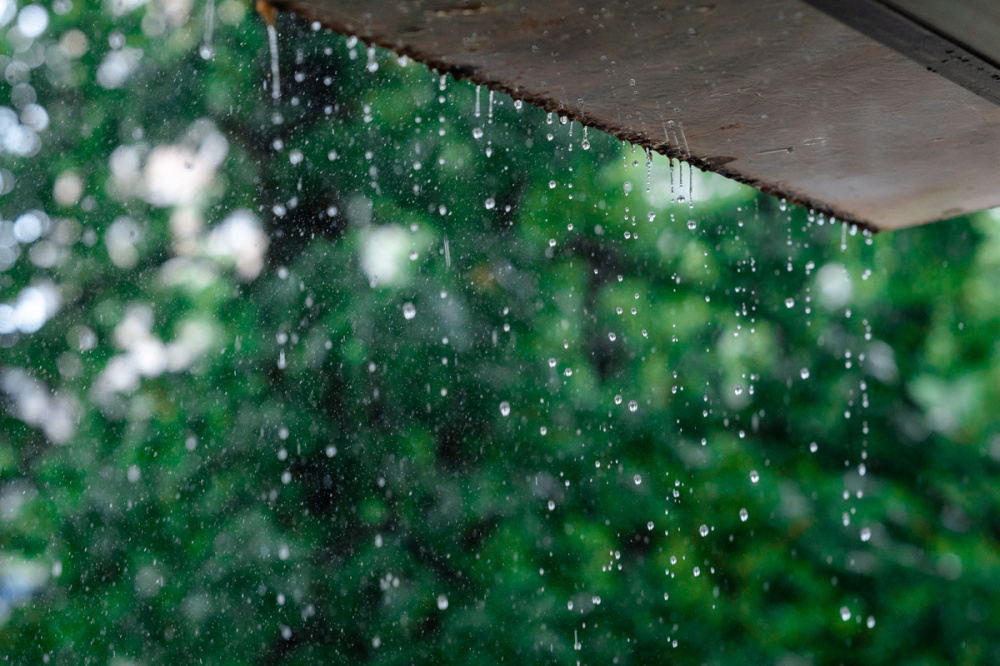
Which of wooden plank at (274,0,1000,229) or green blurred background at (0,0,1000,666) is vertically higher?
wooden plank at (274,0,1000,229)

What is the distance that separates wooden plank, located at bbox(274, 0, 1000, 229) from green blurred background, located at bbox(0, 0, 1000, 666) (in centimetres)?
217

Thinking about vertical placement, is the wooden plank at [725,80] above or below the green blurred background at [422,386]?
above

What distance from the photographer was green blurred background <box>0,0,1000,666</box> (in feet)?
12.0

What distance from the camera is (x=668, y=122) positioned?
1306 mm

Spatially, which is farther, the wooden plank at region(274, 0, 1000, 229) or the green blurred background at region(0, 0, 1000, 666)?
the green blurred background at region(0, 0, 1000, 666)

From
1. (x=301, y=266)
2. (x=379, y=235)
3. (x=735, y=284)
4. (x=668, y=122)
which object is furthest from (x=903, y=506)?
(x=668, y=122)

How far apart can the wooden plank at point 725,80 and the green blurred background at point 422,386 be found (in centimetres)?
217

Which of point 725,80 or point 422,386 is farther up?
point 725,80

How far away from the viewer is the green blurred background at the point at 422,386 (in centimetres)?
367

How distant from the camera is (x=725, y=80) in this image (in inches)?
45.9

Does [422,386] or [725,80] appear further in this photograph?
[422,386]

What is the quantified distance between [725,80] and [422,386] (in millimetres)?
2835

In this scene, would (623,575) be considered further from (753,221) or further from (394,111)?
(394,111)

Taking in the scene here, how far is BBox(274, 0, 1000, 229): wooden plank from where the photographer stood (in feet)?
3.19
